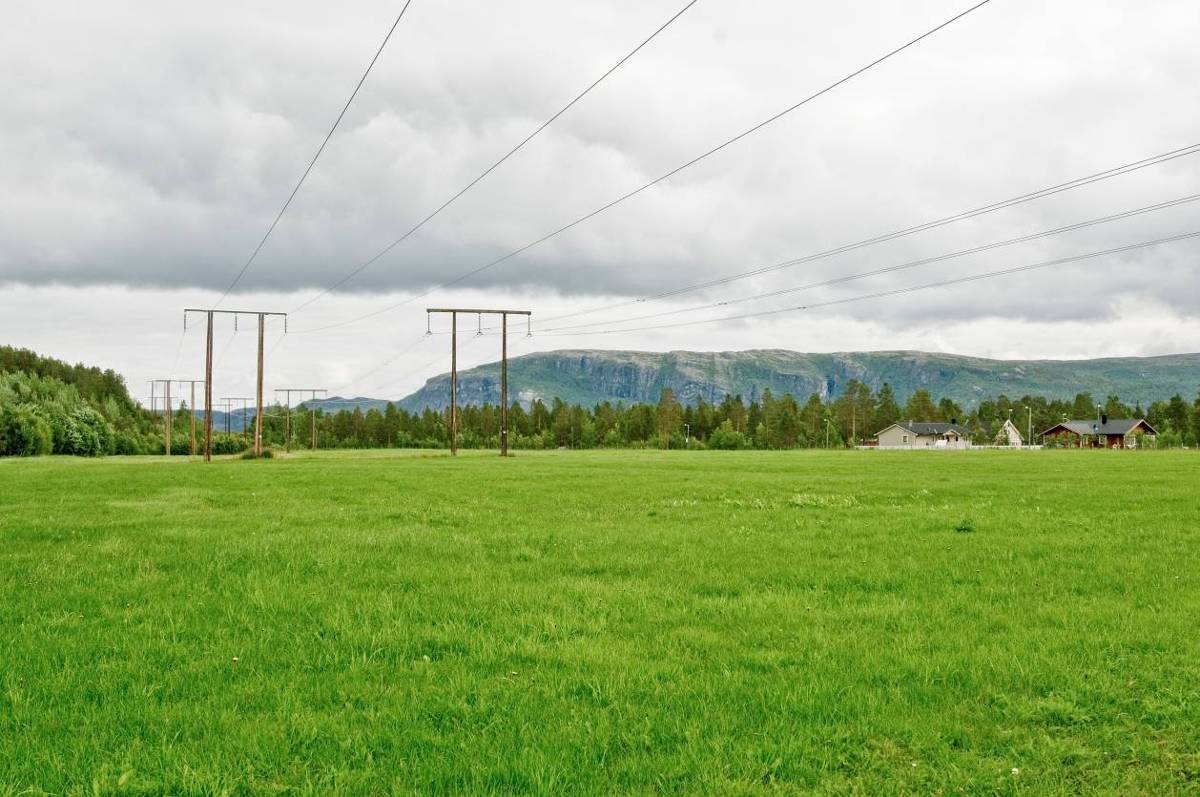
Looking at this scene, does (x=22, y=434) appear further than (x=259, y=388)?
Yes

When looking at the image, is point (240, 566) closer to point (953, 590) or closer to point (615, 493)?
point (953, 590)

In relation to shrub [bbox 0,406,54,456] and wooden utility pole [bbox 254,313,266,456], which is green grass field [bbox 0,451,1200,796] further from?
shrub [bbox 0,406,54,456]

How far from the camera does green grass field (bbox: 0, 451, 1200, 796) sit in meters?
6.70

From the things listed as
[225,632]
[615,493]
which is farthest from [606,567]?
[615,493]

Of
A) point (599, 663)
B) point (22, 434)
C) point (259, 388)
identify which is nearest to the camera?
point (599, 663)

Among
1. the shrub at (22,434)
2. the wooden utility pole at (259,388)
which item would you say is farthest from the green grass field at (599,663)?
the shrub at (22,434)

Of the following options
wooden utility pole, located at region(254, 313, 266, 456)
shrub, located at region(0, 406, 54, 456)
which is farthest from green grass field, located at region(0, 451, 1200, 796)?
shrub, located at region(0, 406, 54, 456)

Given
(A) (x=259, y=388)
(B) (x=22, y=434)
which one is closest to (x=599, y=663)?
(A) (x=259, y=388)

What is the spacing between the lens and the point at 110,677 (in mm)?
8789

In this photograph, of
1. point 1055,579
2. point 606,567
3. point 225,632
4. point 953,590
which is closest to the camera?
point 225,632

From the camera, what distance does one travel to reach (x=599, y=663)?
9.24 meters

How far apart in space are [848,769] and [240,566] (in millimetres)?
12555

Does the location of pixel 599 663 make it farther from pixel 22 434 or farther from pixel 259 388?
pixel 22 434

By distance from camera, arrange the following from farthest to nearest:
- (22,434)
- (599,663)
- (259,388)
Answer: (22,434) < (259,388) < (599,663)
